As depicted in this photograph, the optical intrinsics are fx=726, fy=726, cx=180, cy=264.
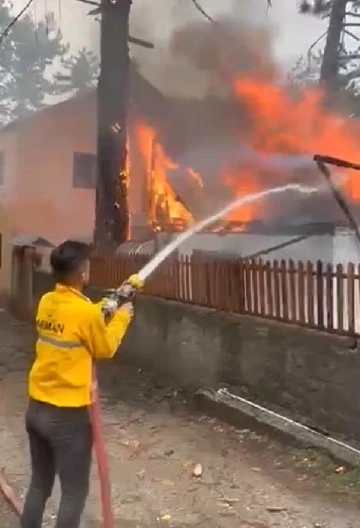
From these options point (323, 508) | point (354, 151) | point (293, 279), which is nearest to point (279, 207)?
point (354, 151)

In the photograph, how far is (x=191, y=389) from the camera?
726 centimetres

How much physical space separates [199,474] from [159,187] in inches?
626

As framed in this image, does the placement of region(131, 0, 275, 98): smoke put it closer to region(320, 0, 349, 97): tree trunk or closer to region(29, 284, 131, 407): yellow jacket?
region(320, 0, 349, 97): tree trunk

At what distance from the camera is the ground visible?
436 centimetres

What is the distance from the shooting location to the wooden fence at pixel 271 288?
543 cm

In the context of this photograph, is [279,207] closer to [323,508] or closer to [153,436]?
[153,436]

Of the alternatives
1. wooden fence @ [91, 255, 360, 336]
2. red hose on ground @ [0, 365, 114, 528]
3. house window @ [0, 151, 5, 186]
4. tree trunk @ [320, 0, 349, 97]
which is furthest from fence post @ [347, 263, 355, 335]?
house window @ [0, 151, 5, 186]

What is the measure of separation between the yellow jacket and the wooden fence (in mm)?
2486

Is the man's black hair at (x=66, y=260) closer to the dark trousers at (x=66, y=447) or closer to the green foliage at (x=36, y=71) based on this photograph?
the dark trousers at (x=66, y=447)

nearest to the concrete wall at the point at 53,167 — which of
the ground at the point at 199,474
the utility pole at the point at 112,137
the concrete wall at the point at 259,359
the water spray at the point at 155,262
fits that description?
the water spray at the point at 155,262

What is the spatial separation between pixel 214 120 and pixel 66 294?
16.7 metres

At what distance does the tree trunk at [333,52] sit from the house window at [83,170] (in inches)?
324

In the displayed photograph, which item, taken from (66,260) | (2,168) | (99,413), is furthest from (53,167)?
(66,260)

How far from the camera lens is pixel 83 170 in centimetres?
2366
